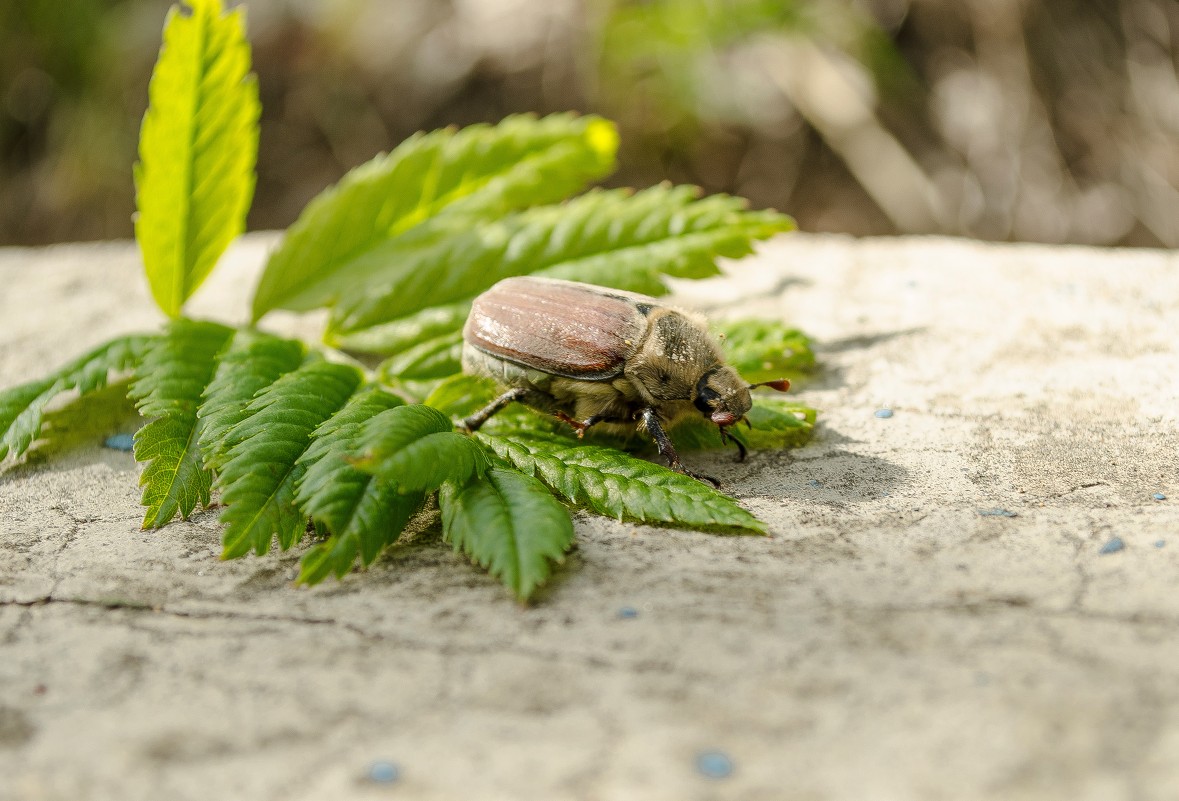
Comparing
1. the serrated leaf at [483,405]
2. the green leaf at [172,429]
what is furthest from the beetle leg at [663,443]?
the green leaf at [172,429]

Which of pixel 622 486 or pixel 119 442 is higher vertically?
pixel 622 486

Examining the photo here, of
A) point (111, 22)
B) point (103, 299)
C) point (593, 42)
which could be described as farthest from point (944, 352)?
point (111, 22)

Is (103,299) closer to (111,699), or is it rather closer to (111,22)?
(111,699)

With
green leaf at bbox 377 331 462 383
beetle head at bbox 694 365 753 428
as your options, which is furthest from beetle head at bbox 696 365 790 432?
green leaf at bbox 377 331 462 383

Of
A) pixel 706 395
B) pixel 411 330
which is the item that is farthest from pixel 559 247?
pixel 706 395

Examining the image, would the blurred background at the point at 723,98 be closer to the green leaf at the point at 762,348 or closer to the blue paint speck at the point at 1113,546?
the green leaf at the point at 762,348

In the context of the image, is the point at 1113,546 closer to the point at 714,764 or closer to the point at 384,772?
the point at 714,764
